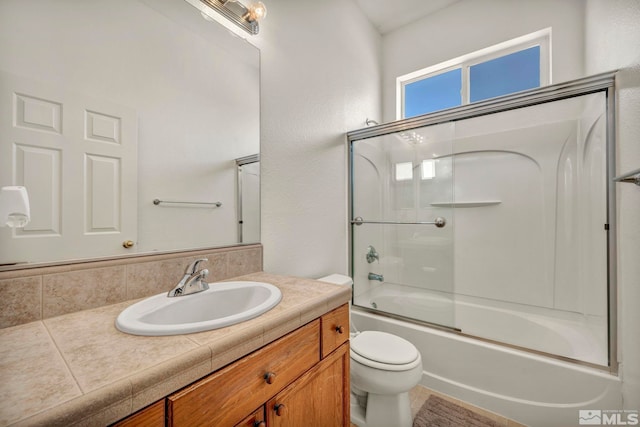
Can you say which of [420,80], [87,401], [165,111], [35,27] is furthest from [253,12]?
[420,80]

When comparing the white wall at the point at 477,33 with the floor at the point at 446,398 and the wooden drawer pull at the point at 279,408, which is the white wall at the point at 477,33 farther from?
the wooden drawer pull at the point at 279,408

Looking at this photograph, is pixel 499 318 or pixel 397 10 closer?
pixel 499 318

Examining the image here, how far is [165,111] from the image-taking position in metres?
1.07

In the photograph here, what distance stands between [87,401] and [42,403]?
60mm

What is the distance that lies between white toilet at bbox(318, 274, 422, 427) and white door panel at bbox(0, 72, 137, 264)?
1.16 meters

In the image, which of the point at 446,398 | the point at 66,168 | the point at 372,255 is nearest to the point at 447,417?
the point at 446,398

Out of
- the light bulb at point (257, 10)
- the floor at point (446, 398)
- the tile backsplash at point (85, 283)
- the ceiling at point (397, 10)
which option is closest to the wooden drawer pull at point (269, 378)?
the tile backsplash at point (85, 283)

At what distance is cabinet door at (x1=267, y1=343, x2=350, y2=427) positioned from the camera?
742mm

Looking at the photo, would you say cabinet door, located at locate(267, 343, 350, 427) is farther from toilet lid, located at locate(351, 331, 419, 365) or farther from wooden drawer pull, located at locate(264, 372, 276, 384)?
toilet lid, located at locate(351, 331, 419, 365)

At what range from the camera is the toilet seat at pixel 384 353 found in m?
1.26

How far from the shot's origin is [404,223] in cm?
216

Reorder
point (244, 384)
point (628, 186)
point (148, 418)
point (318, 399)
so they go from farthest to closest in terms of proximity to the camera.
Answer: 1. point (628, 186)
2. point (318, 399)
3. point (244, 384)
4. point (148, 418)

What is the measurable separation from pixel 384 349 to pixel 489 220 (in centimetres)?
152

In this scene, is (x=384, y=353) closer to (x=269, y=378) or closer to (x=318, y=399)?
(x=318, y=399)
